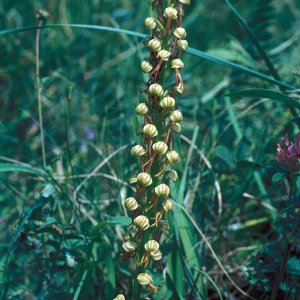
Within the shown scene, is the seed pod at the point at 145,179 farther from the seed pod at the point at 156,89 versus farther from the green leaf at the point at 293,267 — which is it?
the green leaf at the point at 293,267

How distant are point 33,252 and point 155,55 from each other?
84 cm

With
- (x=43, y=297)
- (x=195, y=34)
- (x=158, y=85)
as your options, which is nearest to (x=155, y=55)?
(x=158, y=85)

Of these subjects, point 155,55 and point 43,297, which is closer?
point 155,55

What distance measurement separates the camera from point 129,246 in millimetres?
1298

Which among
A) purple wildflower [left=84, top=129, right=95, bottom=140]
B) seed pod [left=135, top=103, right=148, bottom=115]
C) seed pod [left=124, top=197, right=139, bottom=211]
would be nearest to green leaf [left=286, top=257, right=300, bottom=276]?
seed pod [left=124, top=197, right=139, bottom=211]

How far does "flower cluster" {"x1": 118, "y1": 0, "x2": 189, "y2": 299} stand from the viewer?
1.22 metres

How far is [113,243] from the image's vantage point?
1801 mm

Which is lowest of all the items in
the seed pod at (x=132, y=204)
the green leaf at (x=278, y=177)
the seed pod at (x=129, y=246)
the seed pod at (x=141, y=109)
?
the seed pod at (x=129, y=246)

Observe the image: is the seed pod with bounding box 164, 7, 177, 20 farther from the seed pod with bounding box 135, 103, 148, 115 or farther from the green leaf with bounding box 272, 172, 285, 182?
the green leaf with bounding box 272, 172, 285, 182

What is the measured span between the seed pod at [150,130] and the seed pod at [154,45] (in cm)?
18

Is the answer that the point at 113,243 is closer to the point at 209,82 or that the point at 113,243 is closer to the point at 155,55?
the point at 155,55

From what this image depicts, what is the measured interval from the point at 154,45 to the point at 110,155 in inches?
32.7

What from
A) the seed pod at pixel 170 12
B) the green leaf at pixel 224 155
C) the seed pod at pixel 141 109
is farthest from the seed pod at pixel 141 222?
the green leaf at pixel 224 155

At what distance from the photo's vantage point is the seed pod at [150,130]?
1227 mm
